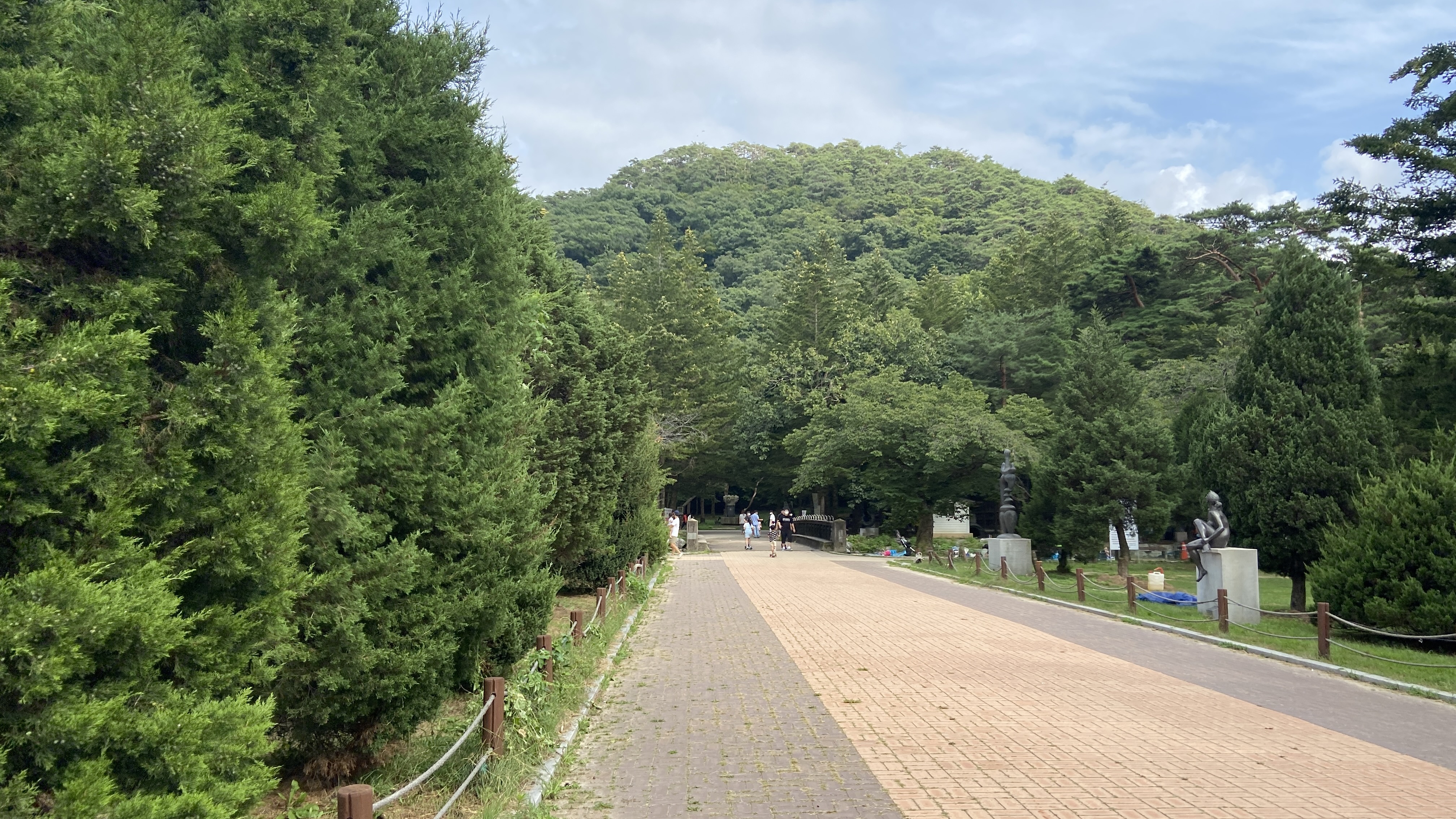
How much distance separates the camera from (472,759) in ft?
21.0

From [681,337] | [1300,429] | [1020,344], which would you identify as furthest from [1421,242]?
[681,337]

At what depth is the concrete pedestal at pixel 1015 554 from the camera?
2397cm

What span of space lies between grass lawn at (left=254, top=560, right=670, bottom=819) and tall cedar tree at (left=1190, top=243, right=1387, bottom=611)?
13588 millimetres

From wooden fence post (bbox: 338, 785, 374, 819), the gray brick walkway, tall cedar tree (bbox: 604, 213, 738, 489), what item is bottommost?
the gray brick walkway

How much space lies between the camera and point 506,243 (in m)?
7.12

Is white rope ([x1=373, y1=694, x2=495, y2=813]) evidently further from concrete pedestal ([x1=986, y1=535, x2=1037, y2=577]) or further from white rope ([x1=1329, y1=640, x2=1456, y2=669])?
concrete pedestal ([x1=986, y1=535, x2=1037, y2=577])

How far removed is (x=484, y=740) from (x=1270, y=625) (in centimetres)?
1358

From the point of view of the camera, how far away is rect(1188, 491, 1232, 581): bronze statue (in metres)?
15.5

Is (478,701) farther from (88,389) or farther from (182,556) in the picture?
(88,389)

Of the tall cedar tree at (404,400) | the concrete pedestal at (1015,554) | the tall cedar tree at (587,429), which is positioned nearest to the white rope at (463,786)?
the tall cedar tree at (404,400)

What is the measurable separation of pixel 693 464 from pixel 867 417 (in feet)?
63.6

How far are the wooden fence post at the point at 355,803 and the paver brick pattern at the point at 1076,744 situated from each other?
337 cm

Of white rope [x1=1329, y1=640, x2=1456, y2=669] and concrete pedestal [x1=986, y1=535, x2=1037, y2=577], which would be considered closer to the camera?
white rope [x1=1329, y1=640, x2=1456, y2=669]

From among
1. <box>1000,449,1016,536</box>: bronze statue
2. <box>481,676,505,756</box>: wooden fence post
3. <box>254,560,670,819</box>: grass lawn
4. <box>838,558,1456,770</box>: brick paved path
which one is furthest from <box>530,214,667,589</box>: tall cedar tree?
<box>1000,449,1016,536</box>: bronze statue
